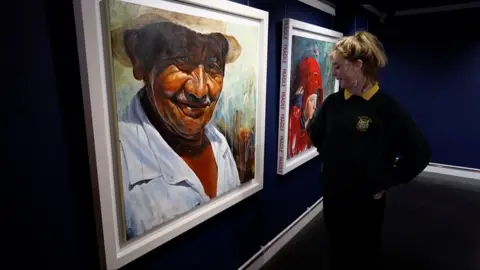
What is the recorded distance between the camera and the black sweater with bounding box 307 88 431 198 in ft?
4.76

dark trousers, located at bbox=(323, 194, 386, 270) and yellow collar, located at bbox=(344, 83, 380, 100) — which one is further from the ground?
yellow collar, located at bbox=(344, 83, 380, 100)

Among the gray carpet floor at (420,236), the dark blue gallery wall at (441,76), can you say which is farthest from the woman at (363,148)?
the dark blue gallery wall at (441,76)

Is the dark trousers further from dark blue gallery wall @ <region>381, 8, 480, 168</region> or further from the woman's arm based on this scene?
dark blue gallery wall @ <region>381, 8, 480, 168</region>

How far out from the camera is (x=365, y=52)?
4.79ft

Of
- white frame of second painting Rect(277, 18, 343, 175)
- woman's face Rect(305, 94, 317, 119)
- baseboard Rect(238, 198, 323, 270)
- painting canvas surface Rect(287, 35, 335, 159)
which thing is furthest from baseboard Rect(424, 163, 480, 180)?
white frame of second painting Rect(277, 18, 343, 175)

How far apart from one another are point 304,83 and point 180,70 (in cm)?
134

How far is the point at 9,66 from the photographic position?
0.88 metres

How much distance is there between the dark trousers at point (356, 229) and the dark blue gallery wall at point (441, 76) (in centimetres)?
347

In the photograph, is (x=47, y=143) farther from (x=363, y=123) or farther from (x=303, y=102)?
(x=303, y=102)

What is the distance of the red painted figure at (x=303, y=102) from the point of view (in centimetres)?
237

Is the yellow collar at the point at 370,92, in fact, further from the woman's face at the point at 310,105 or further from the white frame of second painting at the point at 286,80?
the woman's face at the point at 310,105

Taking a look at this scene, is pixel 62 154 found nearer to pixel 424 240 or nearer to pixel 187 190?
pixel 187 190

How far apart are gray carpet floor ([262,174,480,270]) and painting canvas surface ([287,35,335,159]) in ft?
2.65

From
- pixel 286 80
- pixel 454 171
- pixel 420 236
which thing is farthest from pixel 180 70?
pixel 454 171
